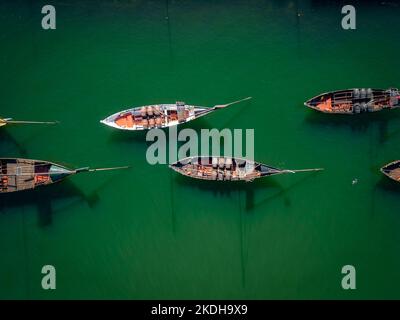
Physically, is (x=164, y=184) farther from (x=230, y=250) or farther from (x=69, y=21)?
(x=69, y=21)

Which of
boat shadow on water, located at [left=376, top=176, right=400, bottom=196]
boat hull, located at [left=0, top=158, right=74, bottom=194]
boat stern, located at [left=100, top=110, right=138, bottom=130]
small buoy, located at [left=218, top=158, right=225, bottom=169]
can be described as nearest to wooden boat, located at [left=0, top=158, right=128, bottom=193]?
boat hull, located at [left=0, top=158, right=74, bottom=194]

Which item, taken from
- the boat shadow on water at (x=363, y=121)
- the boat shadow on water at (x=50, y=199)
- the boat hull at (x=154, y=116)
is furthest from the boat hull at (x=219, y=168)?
the boat shadow on water at (x=50, y=199)

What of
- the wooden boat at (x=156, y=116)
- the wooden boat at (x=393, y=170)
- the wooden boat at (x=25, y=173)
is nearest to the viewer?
the wooden boat at (x=25, y=173)

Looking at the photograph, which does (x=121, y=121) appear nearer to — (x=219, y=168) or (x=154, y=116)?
(x=154, y=116)

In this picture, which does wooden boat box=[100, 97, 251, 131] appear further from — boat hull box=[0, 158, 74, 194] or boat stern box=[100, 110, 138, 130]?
boat hull box=[0, 158, 74, 194]

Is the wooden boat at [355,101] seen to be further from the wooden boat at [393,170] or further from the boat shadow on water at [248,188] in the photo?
the boat shadow on water at [248,188]
